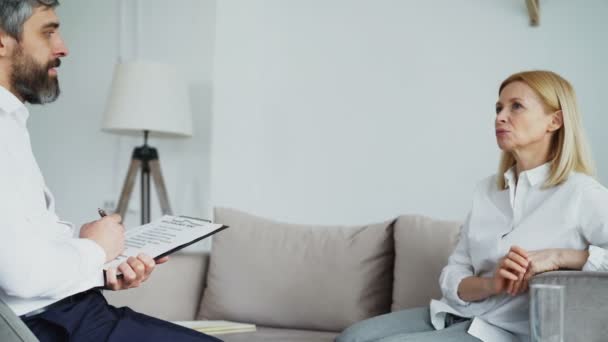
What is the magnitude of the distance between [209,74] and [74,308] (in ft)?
7.55

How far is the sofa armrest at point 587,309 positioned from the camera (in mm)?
1229

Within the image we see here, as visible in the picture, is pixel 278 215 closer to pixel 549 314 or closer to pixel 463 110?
pixel 463 110

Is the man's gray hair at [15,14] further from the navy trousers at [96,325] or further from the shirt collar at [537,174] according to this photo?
the shirt collar at [537,174]

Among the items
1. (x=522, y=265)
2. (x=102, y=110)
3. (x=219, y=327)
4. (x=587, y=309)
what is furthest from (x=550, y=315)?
(x=102, y=110)

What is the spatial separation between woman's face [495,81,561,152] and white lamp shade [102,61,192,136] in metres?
1.70

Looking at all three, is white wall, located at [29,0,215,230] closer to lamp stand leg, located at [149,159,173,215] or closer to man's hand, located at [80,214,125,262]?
lamp stand leg, located at [149,159,173,215]

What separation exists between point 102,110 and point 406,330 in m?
2.55

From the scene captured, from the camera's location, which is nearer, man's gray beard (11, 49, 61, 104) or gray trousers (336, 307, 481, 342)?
A: man's gray beard (11, 49, 61, 104)

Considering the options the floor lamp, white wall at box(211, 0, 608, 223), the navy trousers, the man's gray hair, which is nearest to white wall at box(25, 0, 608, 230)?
white wall at box(211, 0, 608, 223)

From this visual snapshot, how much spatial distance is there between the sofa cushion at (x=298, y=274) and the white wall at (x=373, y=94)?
17.9 inches

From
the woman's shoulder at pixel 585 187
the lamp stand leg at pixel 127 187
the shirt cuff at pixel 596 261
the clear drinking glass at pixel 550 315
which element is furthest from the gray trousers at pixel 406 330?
the lamp stand leg at pixel 127 187

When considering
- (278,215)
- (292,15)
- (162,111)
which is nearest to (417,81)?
(292,15)

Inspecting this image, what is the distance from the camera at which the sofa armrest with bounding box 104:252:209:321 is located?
2338 millimetres

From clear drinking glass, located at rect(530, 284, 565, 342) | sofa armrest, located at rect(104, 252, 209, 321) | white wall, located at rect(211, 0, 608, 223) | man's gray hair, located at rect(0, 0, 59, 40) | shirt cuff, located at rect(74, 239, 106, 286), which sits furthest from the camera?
white wall, located at rect(211, 0, 608, 223)
